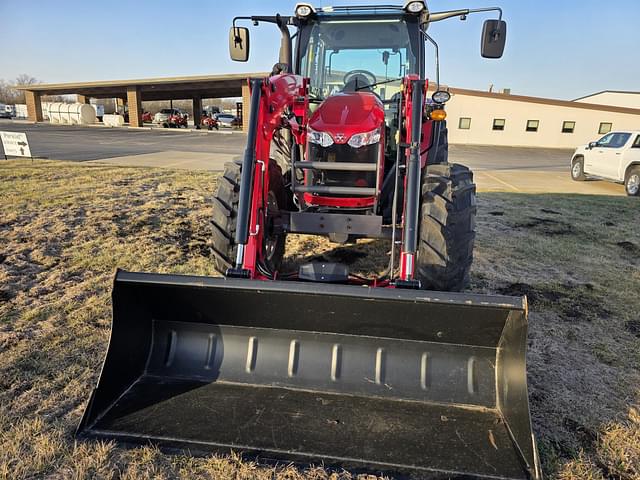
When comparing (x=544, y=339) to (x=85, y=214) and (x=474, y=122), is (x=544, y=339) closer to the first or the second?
(x=85, y=214)

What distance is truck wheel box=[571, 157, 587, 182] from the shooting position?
13.7m

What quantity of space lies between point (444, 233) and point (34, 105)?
5137 centimetres

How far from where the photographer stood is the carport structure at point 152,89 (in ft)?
113

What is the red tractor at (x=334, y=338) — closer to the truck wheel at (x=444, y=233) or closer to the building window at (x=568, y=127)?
the truck wheel at (x=444, y=233)

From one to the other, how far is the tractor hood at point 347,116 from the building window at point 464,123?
2964 centimetres

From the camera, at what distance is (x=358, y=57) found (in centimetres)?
432

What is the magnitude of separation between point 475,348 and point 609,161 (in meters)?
12.1

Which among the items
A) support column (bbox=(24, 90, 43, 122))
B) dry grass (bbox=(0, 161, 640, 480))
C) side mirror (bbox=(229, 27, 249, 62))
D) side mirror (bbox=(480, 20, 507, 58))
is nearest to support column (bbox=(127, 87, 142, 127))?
support column (bbox=(24, 90, 43, 122))

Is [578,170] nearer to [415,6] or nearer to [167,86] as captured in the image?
[415,6]

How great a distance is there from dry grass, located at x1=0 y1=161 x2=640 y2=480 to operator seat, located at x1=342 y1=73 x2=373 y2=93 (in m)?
1.82

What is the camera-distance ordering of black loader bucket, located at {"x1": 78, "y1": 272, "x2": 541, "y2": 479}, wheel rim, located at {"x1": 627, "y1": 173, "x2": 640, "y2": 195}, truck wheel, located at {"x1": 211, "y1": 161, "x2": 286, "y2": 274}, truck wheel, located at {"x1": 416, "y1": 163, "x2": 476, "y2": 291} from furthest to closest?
wheel rim, located at {"x1": 627, "y1": 173, "x2": 640, "y2": 195}
truck wheel, located at {"x1": 211, "y1": 161, "x2": 286, "y2": 274}
truck wheel, located at {"x1": 416, "y1": 163, "x2": 476, "y2": 291}
black loader bucket, located at {"x1": 78, "y1": 272, "x2": 541, "y2": 479}

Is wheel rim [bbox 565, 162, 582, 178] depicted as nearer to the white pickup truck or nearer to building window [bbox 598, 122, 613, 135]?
the white pickup truck

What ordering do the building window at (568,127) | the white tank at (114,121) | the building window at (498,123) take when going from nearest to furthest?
the building window at (568,127) → the building window at (498,123) → the white tank at (114,121)

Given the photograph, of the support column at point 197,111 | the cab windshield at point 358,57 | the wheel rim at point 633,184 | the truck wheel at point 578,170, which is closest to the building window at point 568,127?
the truck wheel at point 578,170
